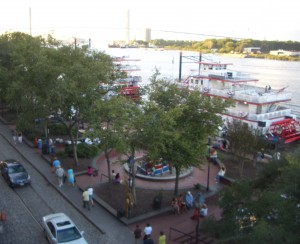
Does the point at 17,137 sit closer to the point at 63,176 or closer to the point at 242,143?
the point at 63,176

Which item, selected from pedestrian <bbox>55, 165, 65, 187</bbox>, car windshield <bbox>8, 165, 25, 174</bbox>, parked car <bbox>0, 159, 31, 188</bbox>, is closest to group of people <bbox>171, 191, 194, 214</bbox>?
pedestrian <bbox>55, 165, 65, 187</bbox>

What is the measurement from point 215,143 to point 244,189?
18902 millimetres

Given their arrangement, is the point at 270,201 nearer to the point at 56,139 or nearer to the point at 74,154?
the point at 74,154

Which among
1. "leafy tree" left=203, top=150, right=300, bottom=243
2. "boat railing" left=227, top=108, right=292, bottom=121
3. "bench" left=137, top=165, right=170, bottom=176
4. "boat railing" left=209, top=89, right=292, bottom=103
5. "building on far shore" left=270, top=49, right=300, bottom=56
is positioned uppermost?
"building on far shore" left=270, top=49, right=300, bottom=56

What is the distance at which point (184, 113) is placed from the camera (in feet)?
60.6

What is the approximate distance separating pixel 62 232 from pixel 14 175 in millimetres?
7142

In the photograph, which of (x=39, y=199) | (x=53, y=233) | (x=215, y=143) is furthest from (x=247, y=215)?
(x=215, y=143)

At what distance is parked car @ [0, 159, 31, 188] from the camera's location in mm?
18938

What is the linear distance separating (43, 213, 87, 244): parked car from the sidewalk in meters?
1.77

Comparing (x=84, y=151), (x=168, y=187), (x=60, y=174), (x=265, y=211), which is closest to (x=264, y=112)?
(x=168, y=187)

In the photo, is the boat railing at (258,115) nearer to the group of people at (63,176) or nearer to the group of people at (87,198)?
the group of people at (63,176)

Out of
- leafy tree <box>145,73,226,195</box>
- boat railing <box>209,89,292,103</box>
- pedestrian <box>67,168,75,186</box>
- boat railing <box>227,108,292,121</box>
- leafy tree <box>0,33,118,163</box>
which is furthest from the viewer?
boat railing <box>227,108,292,121</box>

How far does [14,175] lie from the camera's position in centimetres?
1925

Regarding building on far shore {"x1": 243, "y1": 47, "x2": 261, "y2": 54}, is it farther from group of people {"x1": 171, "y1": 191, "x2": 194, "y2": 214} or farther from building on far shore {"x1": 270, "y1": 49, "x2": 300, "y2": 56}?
group of people {"x1": 171, "y1": 191, "x2": 194, "y2": 214}
